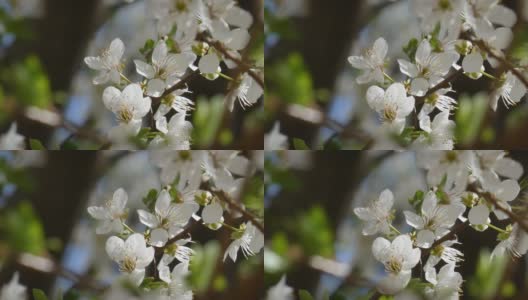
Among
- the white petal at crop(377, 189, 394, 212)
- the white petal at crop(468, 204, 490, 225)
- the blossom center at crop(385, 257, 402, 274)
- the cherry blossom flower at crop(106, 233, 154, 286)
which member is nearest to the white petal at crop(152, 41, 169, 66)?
the cherry blossom flower at crop(106, 233, 154, 286)

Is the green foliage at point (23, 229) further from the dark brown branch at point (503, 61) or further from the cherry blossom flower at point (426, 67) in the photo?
the dark brown branch at point (503, 61)

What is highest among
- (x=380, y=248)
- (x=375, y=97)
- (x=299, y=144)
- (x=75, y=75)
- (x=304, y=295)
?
(x=75, y=75)

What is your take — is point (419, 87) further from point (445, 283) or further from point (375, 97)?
point (445, 283)

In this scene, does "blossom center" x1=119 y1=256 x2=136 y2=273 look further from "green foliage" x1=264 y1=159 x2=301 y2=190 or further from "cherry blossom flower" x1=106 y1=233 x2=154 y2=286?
"green foliage" x1=264 y1=159 x2=301 y2=190

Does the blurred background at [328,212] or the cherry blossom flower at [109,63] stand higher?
the cherry blossom flower at [109,63]

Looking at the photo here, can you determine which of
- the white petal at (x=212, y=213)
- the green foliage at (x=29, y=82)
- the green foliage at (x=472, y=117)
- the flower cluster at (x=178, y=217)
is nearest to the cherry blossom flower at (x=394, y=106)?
the green foliage at (x=472, y=117)

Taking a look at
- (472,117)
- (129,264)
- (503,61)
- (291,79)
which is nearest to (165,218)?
(129,264)

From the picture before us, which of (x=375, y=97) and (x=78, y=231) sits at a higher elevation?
(x=375, y=97)
